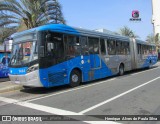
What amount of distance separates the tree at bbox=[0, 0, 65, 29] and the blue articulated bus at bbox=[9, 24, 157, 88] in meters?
5.75

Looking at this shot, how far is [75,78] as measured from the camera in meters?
12.8

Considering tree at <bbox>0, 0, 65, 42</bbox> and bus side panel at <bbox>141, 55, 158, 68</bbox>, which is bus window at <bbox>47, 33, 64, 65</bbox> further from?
bus side panel at <bbox>141, 55, 158, 68</bbox>

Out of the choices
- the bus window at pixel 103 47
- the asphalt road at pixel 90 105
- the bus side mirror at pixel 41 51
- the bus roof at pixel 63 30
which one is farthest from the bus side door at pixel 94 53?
the bus side mirror at pixel 41 51

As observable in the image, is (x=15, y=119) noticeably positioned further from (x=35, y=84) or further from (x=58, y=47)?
(x=58, y=47)

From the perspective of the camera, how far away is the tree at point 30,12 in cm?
1852

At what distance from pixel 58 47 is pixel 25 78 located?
2.11 metres

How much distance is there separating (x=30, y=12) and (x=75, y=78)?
8289 millimetres

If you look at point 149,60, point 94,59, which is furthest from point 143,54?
point 94,59

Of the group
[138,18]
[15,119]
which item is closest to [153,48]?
[15,119]

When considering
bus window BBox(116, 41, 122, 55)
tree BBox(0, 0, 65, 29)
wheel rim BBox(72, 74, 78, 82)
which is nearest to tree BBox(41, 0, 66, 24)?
tree BBox(0, 0, 65, 29)

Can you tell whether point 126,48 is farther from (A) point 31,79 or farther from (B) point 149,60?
(A) point 31,79

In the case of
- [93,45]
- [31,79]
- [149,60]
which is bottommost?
[31,79]

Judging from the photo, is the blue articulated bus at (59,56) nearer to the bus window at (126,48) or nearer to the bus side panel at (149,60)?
the bus window at (126,48)

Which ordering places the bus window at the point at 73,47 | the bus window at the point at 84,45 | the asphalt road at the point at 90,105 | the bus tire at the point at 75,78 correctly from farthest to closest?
the bus window at the point at 84,45, the bus tire at the point at 75,78, the bus window at the point at 73,47, the asphalt road at the point at 90,105
